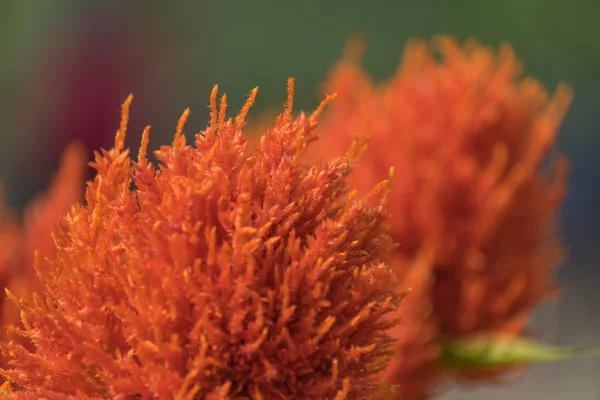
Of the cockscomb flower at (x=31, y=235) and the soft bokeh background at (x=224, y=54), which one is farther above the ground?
the soft bokeh background at (x=224, y=54)

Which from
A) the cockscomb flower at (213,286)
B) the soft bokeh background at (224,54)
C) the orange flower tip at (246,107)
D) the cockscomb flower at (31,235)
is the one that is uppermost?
the soft bokeh background at (224,54)

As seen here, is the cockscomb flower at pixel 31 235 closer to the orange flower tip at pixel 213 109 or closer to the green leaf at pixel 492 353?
the orange flower tip at pixel 213 109

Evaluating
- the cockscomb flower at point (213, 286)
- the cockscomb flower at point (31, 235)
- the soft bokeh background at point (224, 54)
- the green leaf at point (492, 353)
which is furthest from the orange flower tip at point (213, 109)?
the soft bokeh background at point (224, 54)

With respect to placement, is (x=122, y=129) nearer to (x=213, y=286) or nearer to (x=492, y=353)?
(x=213, y=286)

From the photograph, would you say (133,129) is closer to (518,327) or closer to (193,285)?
(518,327)

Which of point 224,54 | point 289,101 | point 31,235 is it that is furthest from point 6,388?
point 224,54

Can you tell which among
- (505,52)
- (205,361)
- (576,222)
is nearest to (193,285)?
(205,361)

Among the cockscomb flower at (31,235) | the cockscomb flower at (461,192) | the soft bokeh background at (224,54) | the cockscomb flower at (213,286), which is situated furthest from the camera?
the soft bokeh background at (224,54)
